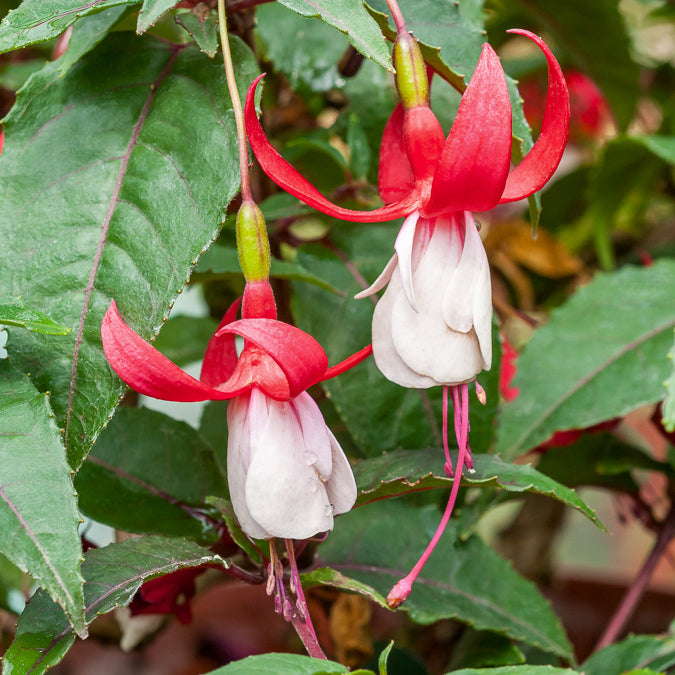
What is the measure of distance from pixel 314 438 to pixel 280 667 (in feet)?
0.30

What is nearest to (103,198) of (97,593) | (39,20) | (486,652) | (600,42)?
(39,20)

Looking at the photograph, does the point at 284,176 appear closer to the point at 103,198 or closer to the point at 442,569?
the point at 103,198

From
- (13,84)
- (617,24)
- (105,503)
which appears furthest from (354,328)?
(617,24)

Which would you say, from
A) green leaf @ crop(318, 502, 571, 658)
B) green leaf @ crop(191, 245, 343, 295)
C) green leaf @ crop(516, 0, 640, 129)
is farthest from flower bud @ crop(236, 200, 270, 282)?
green leaf @ crop(516, 0, 640, 129)

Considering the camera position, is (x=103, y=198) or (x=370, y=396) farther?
(x=370, y=396)

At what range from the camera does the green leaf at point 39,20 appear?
343 millimetres

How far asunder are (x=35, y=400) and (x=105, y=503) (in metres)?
0.17

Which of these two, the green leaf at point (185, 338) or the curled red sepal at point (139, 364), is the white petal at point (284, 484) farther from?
the green leaf at point (185, 338)

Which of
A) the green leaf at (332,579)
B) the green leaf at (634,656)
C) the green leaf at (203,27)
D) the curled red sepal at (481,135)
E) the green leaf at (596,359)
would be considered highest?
the green leaf at (203,27)

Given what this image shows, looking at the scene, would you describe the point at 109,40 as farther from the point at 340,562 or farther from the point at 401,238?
the point at 340,562

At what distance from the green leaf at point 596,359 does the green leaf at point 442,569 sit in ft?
0.25

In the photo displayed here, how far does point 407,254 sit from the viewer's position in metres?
0.33

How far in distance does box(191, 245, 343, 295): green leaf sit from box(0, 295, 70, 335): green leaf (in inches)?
6.9

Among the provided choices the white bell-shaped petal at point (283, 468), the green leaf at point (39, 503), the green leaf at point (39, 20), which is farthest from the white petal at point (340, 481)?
the green leaf at point (39, 20)
